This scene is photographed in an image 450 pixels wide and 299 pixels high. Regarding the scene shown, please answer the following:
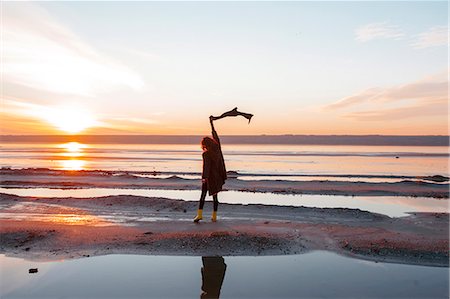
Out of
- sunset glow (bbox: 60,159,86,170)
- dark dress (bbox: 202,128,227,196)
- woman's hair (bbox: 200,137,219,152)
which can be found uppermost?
woman's hair (bbox: 200,137,219,152)

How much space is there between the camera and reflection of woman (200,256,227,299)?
7.73 metres

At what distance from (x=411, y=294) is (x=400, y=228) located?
619cm

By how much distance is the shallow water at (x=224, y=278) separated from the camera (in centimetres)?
768

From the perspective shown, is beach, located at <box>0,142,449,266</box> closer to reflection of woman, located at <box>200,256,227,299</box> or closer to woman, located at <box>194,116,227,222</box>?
reflection of woman, located at <box>200,256,227,299</box>

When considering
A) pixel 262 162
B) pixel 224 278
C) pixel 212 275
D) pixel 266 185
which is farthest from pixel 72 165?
pixel 224 278

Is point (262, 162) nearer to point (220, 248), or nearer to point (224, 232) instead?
point (224, 232)

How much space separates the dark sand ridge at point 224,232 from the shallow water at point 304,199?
2653 mm

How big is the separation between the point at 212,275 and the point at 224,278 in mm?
324

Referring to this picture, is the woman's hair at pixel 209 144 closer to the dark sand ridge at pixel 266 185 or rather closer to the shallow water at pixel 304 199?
the shallow water at pixel 304 199

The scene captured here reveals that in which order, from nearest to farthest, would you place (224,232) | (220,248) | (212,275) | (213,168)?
(212,275), (220,248), (224,232), (213,168)

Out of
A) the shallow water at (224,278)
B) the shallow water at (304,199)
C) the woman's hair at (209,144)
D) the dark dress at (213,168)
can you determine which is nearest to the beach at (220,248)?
the shallow water at (224,278)

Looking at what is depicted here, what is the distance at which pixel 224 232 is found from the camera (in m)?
11.3

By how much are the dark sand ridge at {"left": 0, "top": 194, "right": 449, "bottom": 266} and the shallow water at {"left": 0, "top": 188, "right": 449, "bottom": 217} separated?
8.71 feet

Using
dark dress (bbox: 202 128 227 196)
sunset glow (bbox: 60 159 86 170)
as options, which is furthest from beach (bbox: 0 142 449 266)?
sunset glow (bbox: 60 159 86 170)
